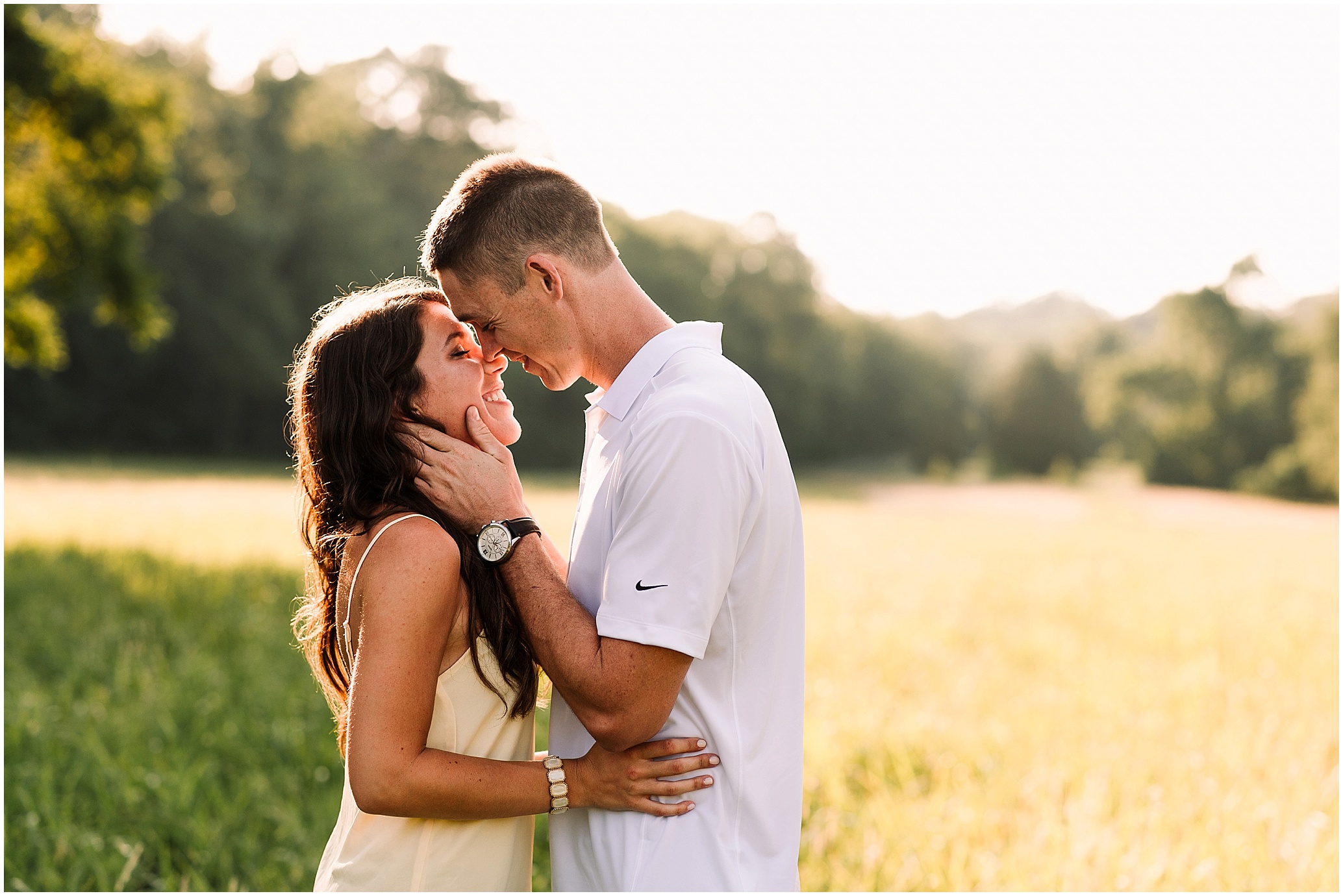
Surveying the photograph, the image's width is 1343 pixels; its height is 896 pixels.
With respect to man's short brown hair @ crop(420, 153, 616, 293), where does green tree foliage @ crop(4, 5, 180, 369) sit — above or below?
above

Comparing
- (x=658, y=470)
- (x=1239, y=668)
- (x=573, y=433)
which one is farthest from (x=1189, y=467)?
(x=658, y=470)

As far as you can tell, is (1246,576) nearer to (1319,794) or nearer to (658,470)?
(1319,794)

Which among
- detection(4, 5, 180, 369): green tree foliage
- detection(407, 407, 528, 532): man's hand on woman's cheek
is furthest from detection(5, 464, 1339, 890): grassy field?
detection(4, 5, 180, 369): green tree foliage

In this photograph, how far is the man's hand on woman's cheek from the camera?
7.32 ft

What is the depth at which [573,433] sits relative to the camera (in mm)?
50031

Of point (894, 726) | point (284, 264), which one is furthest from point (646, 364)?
→ point (284, 264)

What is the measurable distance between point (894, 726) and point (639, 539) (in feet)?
18.3

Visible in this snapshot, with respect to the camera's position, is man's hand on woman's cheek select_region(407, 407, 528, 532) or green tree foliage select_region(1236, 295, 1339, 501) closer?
Answer: man's hand on woman's cheek select_region(407, 407, 528, 532)

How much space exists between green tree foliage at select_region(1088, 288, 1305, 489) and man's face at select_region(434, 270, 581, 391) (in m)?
65.1

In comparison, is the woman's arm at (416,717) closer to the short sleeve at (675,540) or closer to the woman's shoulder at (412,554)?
the woman's shoulder at (412,554)

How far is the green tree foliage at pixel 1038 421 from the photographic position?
8525 centimetres

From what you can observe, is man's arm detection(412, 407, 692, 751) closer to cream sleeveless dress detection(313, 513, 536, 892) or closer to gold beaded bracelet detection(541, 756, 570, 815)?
gold beaded bracelet detection(541, 756, 570, 815)

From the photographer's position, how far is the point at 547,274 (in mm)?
2412

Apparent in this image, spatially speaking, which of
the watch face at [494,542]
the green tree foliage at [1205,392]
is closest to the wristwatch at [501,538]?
the watch face at [494,542]
